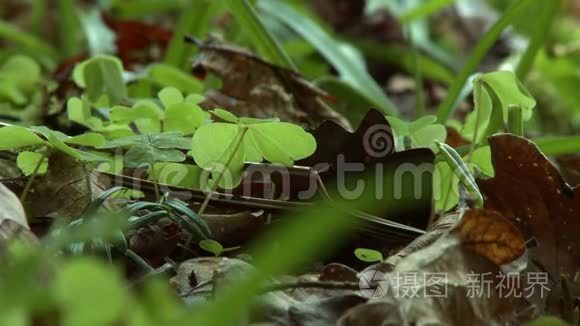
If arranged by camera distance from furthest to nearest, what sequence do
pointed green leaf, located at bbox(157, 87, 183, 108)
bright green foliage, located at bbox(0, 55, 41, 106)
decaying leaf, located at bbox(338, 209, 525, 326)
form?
bright green foliage, located at bbox(0, 55, 41, 106)
pointed green leaf, located at bbox(157, 87, 183, 108)
decaying leaf, located at bbox(338, 209, 525, 326)

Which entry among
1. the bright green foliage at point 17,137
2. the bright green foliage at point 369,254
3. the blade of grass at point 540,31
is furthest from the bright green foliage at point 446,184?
the blade of grass at point 540,31

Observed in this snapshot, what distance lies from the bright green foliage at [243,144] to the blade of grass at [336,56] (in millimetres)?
760

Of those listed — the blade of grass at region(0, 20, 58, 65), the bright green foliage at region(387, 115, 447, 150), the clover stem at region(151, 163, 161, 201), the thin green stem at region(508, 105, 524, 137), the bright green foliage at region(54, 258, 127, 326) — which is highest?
the thin green stem at region(508, 105, 524, 137)

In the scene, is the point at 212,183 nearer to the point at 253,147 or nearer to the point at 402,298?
the point at 253,147

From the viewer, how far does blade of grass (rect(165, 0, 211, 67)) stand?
4.59ft

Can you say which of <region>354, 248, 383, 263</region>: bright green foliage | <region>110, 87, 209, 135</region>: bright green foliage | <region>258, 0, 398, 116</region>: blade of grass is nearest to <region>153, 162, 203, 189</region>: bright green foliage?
<region>110, 87, 209, 135</region>: bright green foliage

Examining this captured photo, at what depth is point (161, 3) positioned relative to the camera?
6.68 feet

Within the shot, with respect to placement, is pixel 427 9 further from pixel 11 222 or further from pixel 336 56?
pixel 11 222

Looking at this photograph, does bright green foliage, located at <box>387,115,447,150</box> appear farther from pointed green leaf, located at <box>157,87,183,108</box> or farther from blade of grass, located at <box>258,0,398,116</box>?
blade of grass, located at <box>258,0,398,116</box>

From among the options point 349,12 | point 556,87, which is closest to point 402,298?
point 556,87

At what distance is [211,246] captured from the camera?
0.63m

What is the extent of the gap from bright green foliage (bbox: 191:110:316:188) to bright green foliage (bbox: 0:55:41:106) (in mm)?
681

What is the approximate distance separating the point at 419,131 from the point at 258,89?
0.35m

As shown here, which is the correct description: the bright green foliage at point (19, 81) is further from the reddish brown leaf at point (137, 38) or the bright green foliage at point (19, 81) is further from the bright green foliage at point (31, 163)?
the bright green foliage at point (31, 163)
